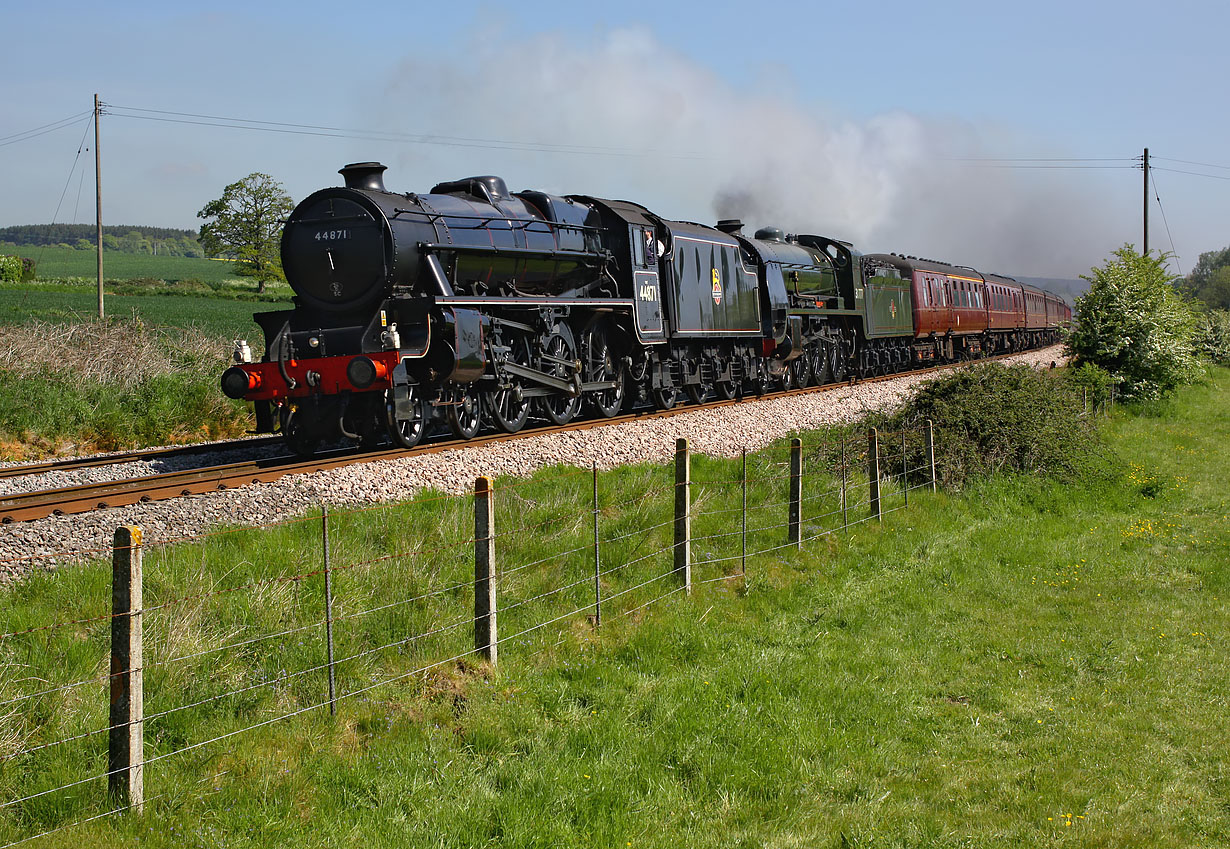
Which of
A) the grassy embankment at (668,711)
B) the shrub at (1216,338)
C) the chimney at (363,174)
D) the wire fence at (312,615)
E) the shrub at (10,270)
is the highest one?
the shrub at (10,270)

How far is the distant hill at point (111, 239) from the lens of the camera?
11938 centimetres

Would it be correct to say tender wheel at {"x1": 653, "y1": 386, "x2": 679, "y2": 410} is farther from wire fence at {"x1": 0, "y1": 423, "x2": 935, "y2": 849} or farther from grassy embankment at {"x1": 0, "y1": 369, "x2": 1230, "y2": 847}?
grassy embankment at {"x1": 0, "y1": 369, "x2": 1230, "y2": 847}

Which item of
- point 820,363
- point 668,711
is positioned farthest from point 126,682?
point 820,363

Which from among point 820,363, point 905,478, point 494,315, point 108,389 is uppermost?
point 494,315

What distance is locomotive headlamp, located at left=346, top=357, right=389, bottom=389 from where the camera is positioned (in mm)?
11914

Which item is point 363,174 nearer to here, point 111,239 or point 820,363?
point 820,363

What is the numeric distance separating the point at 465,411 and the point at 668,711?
337 inches

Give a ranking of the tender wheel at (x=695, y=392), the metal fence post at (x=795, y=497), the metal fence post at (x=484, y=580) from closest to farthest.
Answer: the metal fence post at (x=484, y=580) < the metal fence post at (x=795, y=497) < the tender wheel at (x=695, y=392)

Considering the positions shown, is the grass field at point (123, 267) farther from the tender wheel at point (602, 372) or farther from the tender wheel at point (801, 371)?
the tender wheel at point (602, 372)

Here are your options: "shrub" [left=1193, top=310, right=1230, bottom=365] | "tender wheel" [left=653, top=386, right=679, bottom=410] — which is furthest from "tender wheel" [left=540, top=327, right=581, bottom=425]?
"shrub" [left=1193, top=310, right=1230, bottom=365]

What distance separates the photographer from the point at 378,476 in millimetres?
10695

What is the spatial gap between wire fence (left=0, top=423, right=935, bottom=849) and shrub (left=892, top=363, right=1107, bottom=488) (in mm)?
3973

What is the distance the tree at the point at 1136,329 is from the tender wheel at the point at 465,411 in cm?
1947

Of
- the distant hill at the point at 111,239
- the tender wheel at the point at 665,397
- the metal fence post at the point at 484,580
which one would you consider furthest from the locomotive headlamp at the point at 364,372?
the distant hill at the point at 111,239
